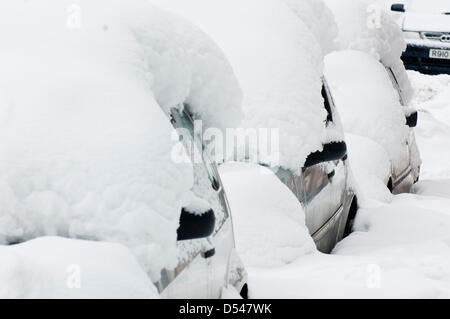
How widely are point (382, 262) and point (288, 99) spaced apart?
3.38 ft

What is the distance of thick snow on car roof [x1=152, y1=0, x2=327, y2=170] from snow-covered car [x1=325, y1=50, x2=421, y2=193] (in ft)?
5.48

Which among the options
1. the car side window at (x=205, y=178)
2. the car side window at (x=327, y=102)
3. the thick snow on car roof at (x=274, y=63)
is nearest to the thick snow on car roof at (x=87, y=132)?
the car side window at (x=205, y=178)

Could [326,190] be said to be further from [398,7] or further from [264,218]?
[398,7]

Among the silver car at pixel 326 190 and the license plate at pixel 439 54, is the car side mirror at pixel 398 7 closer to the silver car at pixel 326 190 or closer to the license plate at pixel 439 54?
the license plate at pixel 439 54

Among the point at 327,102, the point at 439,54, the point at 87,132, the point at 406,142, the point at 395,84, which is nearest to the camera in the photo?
the point at 87,132

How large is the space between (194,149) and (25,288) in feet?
3.76

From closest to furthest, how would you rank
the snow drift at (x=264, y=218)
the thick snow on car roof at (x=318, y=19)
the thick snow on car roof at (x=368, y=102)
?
1. the snow drift at (x=264, y=218)
2. the thick snow on car roof at (x=318, y=19)
3. the thick snow on car roof at (x=368, y=102)

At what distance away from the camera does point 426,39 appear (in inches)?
559

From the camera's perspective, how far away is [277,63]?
486cm

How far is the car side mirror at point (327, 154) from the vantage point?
470 cm

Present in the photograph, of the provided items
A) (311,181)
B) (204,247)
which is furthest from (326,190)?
(204,247)

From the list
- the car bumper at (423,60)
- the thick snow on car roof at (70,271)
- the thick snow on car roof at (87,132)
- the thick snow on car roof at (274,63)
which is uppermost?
the thick snow on car roof at (87,132)

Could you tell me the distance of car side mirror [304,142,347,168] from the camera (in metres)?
4.70
